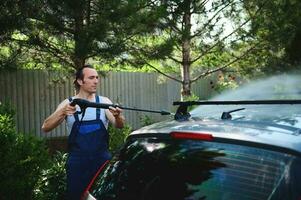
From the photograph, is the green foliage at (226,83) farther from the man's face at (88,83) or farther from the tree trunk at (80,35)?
the man's face at (88,83)

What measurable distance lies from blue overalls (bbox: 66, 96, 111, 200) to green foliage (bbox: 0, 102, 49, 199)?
0.81 metres

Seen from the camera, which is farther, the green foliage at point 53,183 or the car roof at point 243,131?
the green foliage at point 53,183

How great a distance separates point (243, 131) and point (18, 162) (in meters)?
2.69

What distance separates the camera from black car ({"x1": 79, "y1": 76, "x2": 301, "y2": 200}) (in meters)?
2.49

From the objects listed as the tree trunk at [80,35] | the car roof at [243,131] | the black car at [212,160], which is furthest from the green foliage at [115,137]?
the car roof at [243,131]

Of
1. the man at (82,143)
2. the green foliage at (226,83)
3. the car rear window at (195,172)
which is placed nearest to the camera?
the car rear window at (195,172)

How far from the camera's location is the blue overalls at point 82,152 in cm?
415

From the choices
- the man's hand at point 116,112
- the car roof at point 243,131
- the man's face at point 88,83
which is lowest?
the car roof at point 243,131

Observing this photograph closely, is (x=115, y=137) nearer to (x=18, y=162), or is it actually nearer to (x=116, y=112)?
(x=18, y=162)

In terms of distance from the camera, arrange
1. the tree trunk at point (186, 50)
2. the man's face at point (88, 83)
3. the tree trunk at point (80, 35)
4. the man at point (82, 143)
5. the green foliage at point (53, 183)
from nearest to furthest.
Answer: the man at point (82, 143) < the man's face at point (88, 83) < the green foliage at point (53, 183) < the tree trunk at point (80, 35) < the tree trunk at point (186, 50)

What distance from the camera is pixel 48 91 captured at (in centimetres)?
1208

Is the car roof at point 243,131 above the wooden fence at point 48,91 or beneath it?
beneath

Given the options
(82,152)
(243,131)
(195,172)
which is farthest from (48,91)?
(243,131)

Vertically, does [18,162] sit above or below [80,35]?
below
